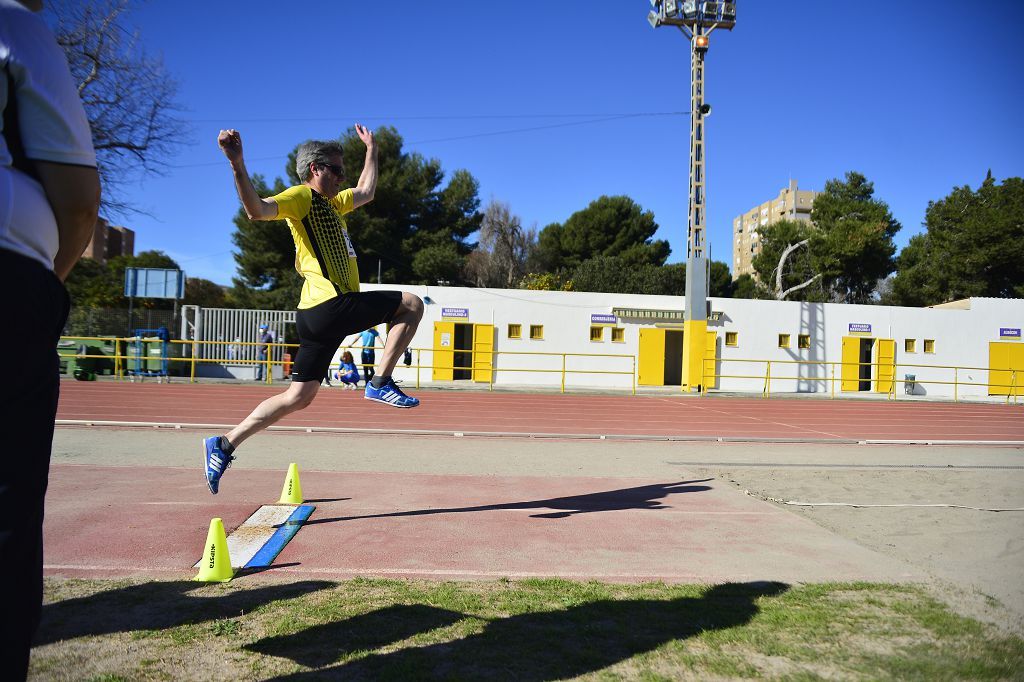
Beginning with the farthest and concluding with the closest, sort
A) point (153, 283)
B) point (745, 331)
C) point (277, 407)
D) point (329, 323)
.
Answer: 1. point (745, 331)
2. point (153, 283)
3. point (277, 407)
4. point (329, 323)

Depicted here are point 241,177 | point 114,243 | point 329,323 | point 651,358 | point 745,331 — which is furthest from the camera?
point 114,243

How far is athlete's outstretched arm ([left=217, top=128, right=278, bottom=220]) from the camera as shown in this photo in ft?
9.98

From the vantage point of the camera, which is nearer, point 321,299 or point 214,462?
point 321,299

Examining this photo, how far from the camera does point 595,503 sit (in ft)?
17.8

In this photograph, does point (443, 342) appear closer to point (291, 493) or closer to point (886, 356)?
point (886, 356)

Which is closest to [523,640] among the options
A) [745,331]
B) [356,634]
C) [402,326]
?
[356,634]

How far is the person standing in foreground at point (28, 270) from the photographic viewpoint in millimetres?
1316

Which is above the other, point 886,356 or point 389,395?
point 886,356

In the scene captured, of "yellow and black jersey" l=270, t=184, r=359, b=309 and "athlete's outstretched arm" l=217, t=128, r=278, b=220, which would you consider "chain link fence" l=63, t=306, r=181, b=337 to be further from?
"athlete's outstretched arm" l=217, t=128, r=278, b=220

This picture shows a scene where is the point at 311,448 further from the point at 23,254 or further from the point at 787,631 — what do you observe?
the point at 23,254

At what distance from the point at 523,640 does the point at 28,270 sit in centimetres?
202

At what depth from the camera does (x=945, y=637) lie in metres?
2.70

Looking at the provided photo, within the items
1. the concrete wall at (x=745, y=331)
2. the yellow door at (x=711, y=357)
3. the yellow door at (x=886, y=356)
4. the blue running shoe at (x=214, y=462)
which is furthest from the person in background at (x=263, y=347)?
the yellow door at (x=886, y=356)

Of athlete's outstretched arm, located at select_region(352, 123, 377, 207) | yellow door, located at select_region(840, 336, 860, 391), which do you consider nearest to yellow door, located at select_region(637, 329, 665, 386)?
yellow door, located at select_region(840, 336, 860, 391)
